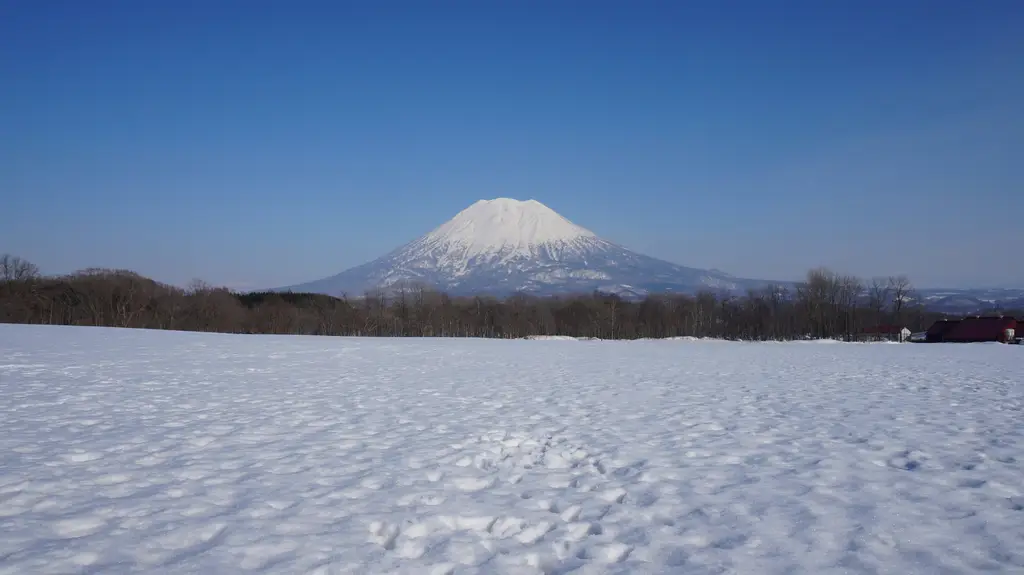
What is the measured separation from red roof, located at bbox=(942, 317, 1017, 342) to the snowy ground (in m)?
46.3

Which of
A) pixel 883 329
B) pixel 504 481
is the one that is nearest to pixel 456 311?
pixel 883 329

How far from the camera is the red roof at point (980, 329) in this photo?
4676cm

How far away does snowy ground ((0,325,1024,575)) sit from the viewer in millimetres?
4004

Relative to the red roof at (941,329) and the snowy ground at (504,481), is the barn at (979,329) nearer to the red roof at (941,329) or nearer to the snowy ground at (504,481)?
the red roof at (941,329)

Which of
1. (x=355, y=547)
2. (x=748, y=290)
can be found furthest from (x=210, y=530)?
(x=748, y=290)

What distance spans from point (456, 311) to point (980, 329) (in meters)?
58.6

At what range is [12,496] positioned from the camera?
4.92 m

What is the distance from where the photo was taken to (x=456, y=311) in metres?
85.2

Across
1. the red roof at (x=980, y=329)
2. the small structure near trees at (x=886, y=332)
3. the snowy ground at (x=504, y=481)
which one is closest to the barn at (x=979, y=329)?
the red roof at (x=980, y=329)

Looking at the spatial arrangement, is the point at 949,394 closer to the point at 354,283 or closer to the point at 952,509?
the point at 952,509

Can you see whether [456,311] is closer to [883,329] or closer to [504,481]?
[883,329]

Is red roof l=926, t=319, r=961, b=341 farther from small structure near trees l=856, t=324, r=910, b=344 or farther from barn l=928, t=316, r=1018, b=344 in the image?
small structure near trees l=856, t=324, r=910, b=344

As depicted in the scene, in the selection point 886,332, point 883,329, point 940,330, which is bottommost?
point 886,332

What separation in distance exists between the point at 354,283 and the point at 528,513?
198 metres
